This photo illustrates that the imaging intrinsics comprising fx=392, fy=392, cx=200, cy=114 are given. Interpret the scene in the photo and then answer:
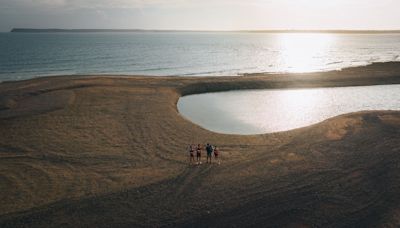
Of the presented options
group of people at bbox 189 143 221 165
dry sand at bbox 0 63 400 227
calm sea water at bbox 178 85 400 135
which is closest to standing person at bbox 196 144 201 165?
group of people at bbox 189 143 221 165

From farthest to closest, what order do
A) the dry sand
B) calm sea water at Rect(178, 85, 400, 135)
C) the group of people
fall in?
1. calm sea water at Rect(178, 85, 400, 135)
2. the group of people
3. the dry sand

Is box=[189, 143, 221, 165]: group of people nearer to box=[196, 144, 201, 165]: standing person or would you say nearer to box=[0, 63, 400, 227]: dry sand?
box=[196, 144, 201, 165]: standing person

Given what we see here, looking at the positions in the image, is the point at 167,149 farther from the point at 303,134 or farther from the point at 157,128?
the point at 303,134

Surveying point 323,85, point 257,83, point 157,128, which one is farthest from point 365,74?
point 157,128

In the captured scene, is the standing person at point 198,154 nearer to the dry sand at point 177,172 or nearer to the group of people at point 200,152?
the group of people at point 200,152

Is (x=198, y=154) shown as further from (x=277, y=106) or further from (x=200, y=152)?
(x=277, y=106)

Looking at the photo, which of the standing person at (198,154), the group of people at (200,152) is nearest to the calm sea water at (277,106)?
the group of people at (200,152)

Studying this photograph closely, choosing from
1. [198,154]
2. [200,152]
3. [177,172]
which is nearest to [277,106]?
[200,152]
